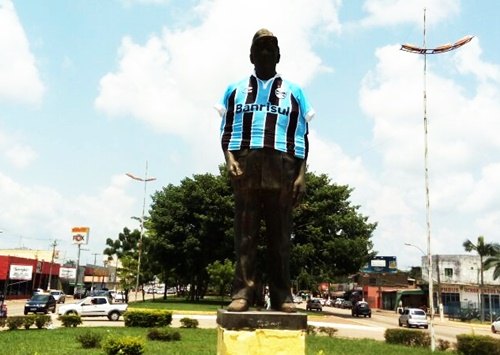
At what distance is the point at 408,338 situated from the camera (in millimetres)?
19047

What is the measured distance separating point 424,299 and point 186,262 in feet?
91.6

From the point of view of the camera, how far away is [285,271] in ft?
19.4

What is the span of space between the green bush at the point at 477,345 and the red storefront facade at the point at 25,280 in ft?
138

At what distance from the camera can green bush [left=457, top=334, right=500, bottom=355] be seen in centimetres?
1556

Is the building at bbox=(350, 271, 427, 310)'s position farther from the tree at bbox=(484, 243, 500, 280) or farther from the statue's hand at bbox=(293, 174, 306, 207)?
the statue's hand at bbox=(293, 174, 306, 207)

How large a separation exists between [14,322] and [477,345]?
17.0 metres

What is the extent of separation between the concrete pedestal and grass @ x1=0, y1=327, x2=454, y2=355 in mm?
8092

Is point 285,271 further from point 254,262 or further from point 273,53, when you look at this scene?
point 273,53

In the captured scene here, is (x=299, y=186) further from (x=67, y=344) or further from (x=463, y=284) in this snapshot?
(x=463, y=284)

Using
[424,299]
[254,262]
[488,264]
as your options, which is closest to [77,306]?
[254,262]

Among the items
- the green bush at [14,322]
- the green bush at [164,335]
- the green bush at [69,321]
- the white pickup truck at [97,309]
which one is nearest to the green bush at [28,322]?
the green bush at [14,322]

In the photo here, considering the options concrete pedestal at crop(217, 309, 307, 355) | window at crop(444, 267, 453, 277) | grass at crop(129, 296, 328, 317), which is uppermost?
window at crop(444, 267, 453, 277)

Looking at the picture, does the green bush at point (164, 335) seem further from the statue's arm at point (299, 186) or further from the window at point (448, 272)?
the window at point (448, 272)

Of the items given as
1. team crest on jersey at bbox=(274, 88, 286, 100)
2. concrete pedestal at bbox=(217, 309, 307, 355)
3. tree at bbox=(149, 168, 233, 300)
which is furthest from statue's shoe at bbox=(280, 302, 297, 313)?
tree at bbox=(149, 168, 233, 300)
